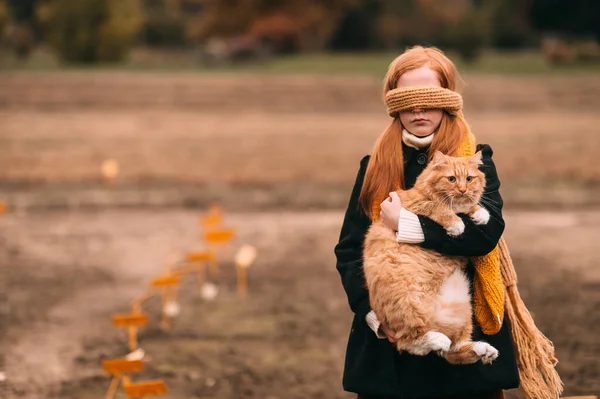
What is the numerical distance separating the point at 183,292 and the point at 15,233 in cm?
345

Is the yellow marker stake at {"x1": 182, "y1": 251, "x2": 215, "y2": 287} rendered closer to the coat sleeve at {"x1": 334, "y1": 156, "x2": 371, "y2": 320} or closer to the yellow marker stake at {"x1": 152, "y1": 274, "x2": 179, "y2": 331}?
the yellow marker stake at {"x1": 152, "y1": 274, "x2": 179, "y2": 331}

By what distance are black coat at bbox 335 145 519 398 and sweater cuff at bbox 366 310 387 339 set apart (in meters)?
0.02

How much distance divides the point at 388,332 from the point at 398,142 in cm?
56

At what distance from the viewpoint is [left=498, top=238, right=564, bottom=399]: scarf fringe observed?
302cm

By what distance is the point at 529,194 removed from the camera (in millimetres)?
13562

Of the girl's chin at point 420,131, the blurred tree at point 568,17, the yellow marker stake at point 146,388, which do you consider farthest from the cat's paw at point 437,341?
the blurred tree at point 568,17

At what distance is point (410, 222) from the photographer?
2795 millimetres

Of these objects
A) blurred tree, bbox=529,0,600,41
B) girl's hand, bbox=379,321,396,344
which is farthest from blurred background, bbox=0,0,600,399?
girl's hand, bbox=379,321,396,344

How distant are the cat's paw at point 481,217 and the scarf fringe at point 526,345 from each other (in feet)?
0.70

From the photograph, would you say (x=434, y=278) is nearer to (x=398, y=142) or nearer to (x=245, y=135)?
(x=398, y=142)

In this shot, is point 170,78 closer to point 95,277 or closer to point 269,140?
point 269,140

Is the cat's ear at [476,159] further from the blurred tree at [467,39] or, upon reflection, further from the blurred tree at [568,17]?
the blurred tree at [568,17]

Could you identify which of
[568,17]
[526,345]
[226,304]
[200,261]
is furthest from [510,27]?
[526,345]

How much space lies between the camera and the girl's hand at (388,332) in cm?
281
